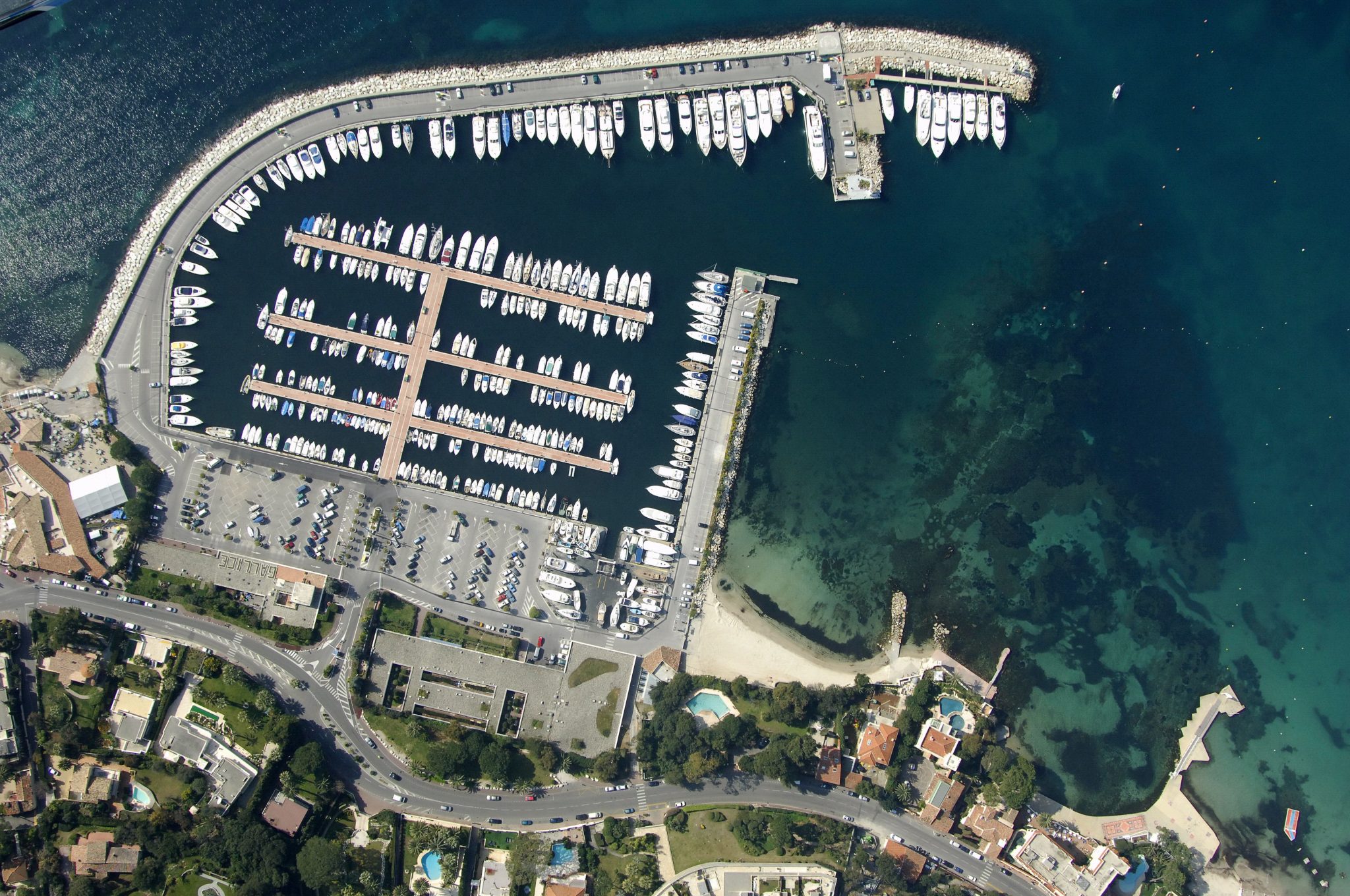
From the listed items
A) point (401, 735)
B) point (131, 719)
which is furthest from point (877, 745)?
point (131, 719)

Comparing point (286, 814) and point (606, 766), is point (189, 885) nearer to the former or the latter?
point (286, 814)

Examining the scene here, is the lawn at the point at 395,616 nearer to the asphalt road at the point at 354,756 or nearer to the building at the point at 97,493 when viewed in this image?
the asphalt road at the point at 354,756

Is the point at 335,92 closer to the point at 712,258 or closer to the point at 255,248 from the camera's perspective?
the point at 255,248

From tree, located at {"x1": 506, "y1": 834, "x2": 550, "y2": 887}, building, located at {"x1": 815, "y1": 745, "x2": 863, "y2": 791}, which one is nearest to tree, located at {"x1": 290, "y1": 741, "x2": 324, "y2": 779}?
tree, located at {"x1": 506, "y1": 834, "x2": 550, "y2": 887}

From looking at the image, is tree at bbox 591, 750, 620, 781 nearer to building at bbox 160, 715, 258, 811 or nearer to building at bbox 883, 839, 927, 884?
building at bbox 883, 839, 927, 884

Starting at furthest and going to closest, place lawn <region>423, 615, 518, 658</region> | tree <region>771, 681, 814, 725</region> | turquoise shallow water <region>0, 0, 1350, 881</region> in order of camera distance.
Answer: turquoise shallow water <region>0, 0, 1350, 881</region> < lawn <region>423, 615, 518, 658</region> < tree <region>771, 681, 814, 725</region>

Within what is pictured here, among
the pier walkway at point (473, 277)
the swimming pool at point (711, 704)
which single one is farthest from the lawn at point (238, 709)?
the pier walkway at point (473, 277)
